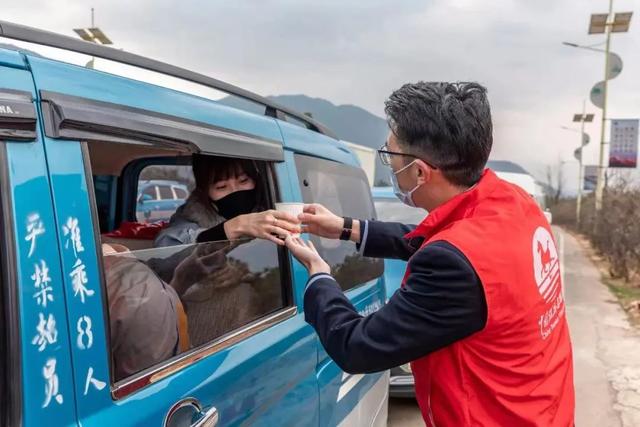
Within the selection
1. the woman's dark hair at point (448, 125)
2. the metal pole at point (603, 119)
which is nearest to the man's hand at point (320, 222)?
the woman's dark hair at point (448, 125)

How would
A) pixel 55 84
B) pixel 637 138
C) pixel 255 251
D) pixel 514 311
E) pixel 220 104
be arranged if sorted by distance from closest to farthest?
pixel 55 84
pixel 514 311
pixel 220 104
pixel 255 251
pixel 637 138

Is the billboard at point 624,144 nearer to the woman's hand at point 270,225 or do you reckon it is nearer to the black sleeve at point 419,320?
the woman's hand at point 270,225

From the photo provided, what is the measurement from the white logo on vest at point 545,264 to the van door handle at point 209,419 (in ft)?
2.93

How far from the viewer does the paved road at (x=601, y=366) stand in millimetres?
4707

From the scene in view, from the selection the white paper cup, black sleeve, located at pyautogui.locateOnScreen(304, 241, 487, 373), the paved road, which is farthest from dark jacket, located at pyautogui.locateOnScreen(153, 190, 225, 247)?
the paved road

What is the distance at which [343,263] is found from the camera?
8.87 feet

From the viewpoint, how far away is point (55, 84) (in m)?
1.20

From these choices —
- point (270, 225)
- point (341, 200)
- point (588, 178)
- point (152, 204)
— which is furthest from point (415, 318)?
point (588, 178)

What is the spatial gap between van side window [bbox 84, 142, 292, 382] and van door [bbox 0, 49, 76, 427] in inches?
5.8

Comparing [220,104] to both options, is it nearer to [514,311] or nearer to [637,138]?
[514,311]

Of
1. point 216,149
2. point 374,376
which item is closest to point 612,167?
point 374,376

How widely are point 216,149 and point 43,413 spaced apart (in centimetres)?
85

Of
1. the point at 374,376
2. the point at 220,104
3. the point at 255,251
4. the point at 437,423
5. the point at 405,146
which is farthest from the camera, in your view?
the point at 374,376

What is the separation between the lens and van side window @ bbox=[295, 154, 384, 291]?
2363mm
